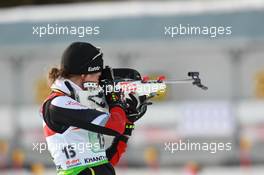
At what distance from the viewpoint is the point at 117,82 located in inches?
240

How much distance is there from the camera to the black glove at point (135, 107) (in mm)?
6059

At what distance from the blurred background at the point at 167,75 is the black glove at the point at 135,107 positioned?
26.8 ft

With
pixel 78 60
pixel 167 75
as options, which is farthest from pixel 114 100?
pixel 167 75

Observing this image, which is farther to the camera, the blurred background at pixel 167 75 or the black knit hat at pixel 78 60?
the blurred background at pixel 167 75

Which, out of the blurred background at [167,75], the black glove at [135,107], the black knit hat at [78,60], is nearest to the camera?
the black knit hat at [78,60]

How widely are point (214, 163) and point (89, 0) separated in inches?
491

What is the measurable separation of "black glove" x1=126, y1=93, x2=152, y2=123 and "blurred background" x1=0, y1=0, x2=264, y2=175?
26.8 ft

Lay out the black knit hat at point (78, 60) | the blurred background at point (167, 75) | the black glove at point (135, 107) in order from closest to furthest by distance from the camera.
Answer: the black knit hat at point (78, 60), the black glove at point (135, 107), the blurred background at point (167, 75)

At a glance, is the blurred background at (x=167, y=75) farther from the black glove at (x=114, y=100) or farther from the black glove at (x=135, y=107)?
the black glove at (x=114, y=100)

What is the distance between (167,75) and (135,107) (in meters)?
8.93

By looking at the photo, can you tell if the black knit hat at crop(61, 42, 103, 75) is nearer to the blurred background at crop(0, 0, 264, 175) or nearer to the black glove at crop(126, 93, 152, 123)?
the black glove at crop(126, 93, 152, 123)

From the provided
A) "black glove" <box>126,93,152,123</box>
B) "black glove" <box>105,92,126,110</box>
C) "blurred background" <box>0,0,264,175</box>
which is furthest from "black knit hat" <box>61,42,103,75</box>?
"blurred background" <box>0,0,264,175</box>

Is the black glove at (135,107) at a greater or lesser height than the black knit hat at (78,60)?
lesser

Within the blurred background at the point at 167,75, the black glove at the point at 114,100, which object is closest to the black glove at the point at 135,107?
the black glove at the point at 114,100
